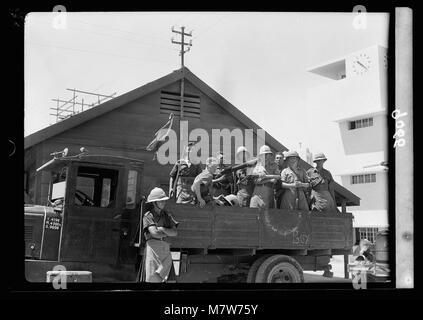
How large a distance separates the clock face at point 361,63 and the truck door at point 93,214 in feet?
8.89

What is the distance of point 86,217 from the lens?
193 inches

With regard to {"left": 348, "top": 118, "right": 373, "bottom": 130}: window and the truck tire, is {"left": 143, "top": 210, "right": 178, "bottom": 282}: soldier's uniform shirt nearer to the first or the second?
the truck tire

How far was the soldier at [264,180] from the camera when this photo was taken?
5.38 m

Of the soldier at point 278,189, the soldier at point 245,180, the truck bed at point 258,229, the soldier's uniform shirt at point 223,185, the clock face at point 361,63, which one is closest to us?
the truck bed at point 258,229

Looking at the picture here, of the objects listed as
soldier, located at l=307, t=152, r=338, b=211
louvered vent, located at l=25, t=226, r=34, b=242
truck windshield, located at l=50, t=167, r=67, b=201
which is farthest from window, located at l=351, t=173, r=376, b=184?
louvered vent, located at l=25, t=226, r=34, b=242

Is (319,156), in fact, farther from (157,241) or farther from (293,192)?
(157,241)

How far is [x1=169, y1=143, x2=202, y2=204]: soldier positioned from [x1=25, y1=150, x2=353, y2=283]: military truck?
1.27 ft

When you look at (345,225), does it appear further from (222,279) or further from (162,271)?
(162,271)

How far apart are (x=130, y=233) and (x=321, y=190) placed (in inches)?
89.2

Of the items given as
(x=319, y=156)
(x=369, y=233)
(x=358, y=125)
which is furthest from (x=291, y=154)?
(x=369, y=233)

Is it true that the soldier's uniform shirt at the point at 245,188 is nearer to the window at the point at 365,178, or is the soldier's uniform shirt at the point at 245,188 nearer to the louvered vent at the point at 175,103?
the louvered vent at the point at 175,103

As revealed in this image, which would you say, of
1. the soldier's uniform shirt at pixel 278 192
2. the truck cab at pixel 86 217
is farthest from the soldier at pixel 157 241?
the soldier's uniform shirt at pixel 278 192
